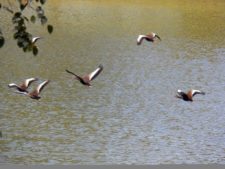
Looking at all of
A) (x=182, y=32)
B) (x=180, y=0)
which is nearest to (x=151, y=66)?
(x=182, y=32)

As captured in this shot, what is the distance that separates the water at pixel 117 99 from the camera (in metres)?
3.97

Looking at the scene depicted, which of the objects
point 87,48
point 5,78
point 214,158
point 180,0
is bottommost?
point 214,158

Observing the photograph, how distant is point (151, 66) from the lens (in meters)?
6.81

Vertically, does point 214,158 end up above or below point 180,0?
below

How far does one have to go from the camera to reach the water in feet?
13.0

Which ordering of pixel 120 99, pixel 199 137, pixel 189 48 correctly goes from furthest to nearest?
pixel 189 48, pixel 120 99, pixel 199 137

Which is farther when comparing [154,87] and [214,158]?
[154,87]

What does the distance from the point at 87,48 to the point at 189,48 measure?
145cm

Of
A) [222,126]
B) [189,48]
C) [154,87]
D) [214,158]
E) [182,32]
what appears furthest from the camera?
[182,32]

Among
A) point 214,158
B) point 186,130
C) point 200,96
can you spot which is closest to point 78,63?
point 200,96

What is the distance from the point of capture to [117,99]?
5387 millimetres

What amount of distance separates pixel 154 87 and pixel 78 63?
4.42ft

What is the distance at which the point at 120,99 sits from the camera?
5395 mm

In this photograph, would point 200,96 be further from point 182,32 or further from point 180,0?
point 180,0
